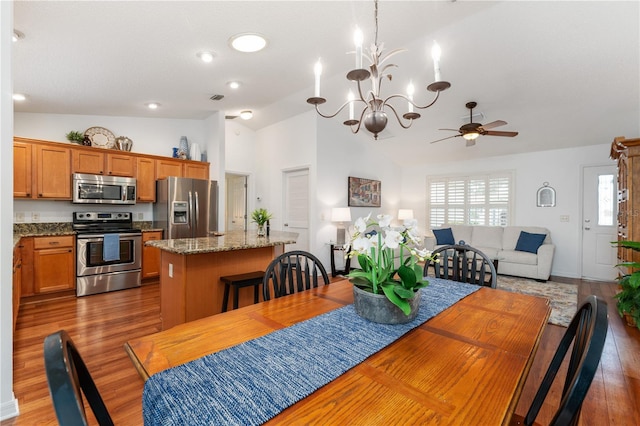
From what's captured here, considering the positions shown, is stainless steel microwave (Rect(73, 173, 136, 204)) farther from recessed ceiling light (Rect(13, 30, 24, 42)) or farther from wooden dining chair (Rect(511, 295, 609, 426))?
wooden dining chair (Rect(511, 295, 609, 426))

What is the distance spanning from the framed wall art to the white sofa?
142 cm

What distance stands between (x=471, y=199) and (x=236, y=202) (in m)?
5.19

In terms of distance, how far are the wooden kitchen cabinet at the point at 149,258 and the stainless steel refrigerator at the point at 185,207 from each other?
0.18 metres

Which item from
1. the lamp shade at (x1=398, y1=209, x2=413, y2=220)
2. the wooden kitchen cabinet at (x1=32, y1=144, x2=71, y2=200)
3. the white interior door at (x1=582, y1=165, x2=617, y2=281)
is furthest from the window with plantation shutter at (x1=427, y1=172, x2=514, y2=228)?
the wooden kitchen cabinet at (x1=32, y1=144, x2=71, y2=200)

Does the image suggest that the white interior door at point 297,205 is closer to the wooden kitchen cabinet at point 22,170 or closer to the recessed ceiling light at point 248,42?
the recessed ceiling light at point 248,42

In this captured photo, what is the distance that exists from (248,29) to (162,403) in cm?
269

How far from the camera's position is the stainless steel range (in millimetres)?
3926

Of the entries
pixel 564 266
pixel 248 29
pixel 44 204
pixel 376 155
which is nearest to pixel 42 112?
pixel 44 204

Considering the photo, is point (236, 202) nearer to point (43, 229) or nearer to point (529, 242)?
point (43, 229)

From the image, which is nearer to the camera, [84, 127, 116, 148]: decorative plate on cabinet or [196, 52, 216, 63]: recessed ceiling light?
[196, 52, 216, 63]: recessed ceiling light

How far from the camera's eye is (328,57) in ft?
10.5

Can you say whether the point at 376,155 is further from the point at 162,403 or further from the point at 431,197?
the point at 162,403

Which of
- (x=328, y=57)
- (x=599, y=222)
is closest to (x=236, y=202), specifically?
(x=328, y=57)

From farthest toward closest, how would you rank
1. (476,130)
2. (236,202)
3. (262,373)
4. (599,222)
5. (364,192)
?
(236,202) < (364,192) < (599,222) < (476,130) < (262,373)
